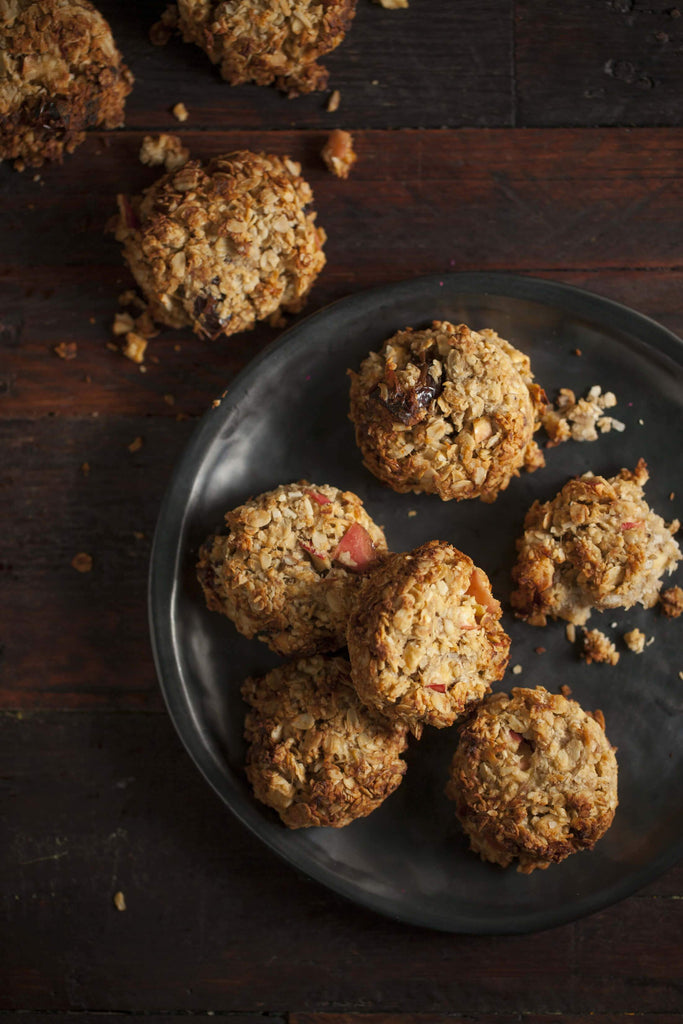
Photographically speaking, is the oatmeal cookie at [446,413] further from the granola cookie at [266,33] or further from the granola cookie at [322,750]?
the granola cookie at [266,33]

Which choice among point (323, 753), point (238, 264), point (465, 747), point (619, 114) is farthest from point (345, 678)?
point (619, 114)

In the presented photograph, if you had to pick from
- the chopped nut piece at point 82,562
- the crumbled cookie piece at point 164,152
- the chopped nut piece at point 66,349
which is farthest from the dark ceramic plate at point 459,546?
the crumbled cookie piece at point 164,152

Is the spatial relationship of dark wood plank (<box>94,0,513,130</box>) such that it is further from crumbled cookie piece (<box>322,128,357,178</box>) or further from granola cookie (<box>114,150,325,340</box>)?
granola cookie (<box>114,150,325,340</box>)

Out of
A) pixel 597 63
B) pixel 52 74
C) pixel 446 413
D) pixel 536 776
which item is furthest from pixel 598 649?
pixel 52 74

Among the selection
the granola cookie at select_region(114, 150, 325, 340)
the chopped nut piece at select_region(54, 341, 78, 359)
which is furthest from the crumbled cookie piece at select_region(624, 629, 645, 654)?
the chopped nut piece at select_region(54, 341, 78, 359)

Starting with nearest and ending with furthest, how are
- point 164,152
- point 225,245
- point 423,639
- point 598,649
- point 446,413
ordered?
point 423,639 < point 446,413 < point 225,245 < point 598,649 < point 164,152

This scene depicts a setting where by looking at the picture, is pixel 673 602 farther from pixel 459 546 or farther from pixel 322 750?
pixel 322 750
